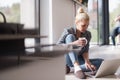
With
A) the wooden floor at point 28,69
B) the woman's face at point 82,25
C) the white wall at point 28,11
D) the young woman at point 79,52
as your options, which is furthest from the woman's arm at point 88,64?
the white wall at point 28,11

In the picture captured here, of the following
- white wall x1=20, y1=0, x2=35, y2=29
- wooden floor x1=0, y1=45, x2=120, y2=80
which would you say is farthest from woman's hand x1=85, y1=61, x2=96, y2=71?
white wall x1=20, y1=0, x2=35, y2=29

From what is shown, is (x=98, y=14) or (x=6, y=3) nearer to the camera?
(x=6, y=3)

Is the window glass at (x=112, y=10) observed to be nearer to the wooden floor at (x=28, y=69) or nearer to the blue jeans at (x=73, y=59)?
the blue jeans at (x=73, y=59)

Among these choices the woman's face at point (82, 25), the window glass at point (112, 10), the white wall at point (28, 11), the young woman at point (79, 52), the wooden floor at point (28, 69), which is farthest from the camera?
the window glass at point (112, 10)

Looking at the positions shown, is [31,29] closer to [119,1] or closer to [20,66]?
[20,66]

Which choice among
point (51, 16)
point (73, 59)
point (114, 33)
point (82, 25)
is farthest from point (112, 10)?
point (51, 16)

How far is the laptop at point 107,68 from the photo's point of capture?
1.22 meters

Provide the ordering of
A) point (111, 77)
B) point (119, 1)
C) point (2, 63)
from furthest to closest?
point (119, 1)
point (111, 77)
point (2, 63)

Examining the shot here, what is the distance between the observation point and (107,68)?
124 cm

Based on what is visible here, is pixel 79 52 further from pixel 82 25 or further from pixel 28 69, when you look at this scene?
pixel 28 69

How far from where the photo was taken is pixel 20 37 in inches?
14.7

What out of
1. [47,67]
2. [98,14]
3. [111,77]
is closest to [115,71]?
[111,77]

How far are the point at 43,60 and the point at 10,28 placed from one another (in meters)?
0.20

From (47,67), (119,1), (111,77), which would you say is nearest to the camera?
(47,67)
